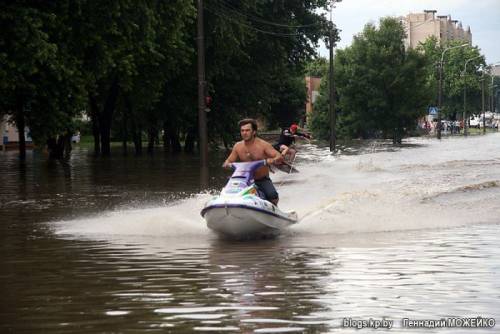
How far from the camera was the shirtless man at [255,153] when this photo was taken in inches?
566

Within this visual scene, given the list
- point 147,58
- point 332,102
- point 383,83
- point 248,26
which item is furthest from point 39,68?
point 383,83

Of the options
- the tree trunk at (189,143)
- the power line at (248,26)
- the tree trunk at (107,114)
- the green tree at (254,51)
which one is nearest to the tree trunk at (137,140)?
the tree trunk at (189,143)

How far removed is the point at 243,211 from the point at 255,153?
123cm

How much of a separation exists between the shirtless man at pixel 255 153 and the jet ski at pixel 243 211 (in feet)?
0.48

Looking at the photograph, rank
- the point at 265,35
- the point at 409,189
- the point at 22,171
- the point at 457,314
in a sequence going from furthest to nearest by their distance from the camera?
the point at 265,35
the point at 22,171
the point at 409,189
the point at 457,314

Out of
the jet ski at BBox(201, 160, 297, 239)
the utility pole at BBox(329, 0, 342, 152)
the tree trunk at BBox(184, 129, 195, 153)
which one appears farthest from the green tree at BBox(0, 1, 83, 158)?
the tree trunk at BBox(184, 129, 195, 153)

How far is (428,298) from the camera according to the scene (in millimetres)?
8312

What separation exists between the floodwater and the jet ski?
0.28m

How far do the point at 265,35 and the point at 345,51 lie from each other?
4109 centimetres

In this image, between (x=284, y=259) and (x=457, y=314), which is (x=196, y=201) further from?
(x=457, y=314)

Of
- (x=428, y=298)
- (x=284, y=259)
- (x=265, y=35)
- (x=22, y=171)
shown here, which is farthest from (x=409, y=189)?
(x=265, y=35)

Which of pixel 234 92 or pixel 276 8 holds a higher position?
pixel 276 8

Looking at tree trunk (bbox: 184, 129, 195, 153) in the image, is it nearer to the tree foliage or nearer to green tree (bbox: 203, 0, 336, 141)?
the tree foliage

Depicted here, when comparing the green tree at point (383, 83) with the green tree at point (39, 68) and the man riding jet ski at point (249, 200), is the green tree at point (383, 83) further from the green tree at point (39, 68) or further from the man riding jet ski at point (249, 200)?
the man riding jet ski at point (249, 200)
